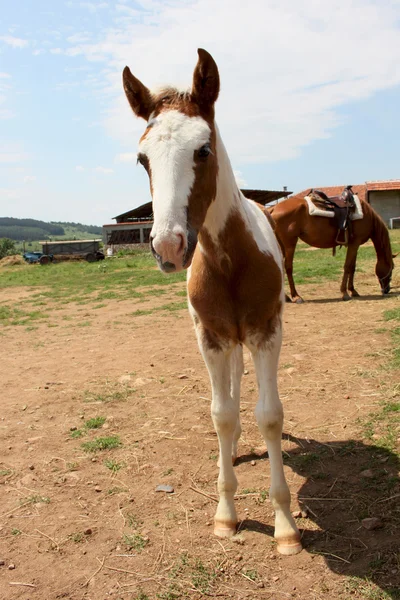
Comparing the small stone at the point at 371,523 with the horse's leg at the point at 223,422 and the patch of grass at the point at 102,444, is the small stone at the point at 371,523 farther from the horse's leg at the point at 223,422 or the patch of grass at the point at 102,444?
the patch of grass at the point at 102,444

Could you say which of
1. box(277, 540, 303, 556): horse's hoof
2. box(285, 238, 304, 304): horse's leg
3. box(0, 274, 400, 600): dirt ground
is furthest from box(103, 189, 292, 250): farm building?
box(277, 540, 303, 556): horse's hoof

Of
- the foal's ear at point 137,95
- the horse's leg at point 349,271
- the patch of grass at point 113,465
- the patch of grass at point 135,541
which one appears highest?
the foal's ear at point 137,95

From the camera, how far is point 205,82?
8.20ft

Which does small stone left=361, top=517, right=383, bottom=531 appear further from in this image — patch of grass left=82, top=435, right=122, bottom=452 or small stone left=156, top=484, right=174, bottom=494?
patch of grass left=82, top=435, right=122, bottom=452

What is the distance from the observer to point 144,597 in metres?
2.38

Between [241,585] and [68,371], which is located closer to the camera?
[241,585]

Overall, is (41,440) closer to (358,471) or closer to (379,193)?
(358,471)

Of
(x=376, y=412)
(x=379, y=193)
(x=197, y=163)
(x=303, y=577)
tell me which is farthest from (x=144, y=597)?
(x=379, y=193)

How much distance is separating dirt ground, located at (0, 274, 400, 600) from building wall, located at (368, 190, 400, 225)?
108 ft

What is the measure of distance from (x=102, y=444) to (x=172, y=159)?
2640 mm

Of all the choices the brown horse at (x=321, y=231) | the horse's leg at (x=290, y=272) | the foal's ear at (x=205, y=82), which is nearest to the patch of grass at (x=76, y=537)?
the foal's ear at (x=205, y=82)

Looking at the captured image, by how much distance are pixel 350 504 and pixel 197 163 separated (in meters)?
2.22

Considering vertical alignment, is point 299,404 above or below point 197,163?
below

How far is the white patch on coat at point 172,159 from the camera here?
217 cm
